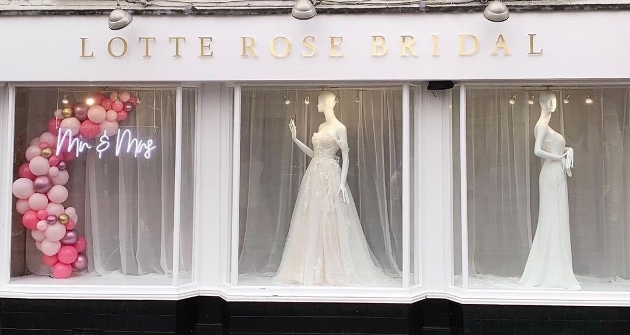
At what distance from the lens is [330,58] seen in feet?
22.0

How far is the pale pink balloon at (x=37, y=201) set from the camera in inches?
280

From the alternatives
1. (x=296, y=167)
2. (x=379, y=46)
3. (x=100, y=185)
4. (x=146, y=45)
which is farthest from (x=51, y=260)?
(x=379, y=46)

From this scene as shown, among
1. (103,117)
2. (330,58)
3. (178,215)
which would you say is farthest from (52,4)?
(330,58)

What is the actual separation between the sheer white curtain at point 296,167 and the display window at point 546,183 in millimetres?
877

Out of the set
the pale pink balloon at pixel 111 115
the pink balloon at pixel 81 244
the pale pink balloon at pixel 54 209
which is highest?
the pale pink balloon at pixel 111 115

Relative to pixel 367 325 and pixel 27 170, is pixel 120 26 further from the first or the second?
pixel 367 325

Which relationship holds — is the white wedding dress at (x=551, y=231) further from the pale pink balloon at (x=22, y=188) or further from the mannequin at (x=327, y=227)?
the pale pink balloon at (x=22, y=188)

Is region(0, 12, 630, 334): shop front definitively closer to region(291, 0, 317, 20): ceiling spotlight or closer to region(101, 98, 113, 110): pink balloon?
region(101, 98, 113, 110): pink balloon

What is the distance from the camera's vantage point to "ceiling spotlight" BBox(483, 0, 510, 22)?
6328 millimetres

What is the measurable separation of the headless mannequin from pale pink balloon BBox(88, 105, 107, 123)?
2.14 meters

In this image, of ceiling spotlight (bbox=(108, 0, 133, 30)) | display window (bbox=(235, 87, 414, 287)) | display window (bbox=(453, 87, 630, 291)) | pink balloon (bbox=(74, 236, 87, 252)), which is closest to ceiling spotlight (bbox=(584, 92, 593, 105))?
display window (bbox=(453, 87, 630, 291))

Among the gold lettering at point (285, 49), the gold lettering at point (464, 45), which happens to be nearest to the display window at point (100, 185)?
the gold lettering at point (285, 49)

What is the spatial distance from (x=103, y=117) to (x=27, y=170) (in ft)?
3.39

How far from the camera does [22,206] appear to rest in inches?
282
